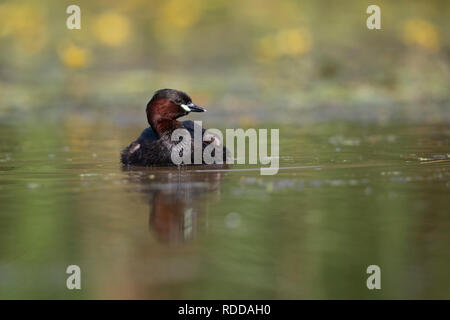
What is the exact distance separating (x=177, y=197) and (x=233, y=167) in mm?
2118

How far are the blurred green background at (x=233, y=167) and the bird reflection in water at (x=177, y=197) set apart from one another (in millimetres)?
32

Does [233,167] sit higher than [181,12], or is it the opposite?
[181,12]

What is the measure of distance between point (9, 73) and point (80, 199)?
14.7 metres

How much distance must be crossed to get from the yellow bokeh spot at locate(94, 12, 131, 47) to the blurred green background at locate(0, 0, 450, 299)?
1.7 inches

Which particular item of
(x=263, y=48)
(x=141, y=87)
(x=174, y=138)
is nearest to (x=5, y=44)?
(x=141, y=87)

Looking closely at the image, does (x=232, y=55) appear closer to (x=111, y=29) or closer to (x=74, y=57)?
(x=111, y=29)

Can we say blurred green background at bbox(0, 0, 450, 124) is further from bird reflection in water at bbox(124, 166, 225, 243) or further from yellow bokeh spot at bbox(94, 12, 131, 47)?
bird reflection in water at bbox(124, 166, 225, 243)

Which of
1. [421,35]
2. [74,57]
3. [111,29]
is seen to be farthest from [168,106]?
[421,35]

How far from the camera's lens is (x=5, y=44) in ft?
71.3

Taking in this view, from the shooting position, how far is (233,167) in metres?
9.17

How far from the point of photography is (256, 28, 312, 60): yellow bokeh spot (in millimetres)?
20672

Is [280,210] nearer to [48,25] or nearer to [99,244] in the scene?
[99,244]

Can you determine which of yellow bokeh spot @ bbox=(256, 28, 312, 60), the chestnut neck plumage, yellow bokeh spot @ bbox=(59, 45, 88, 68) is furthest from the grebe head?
yellow bokeh spot @ bbox=(256, 28, 312, 60)
